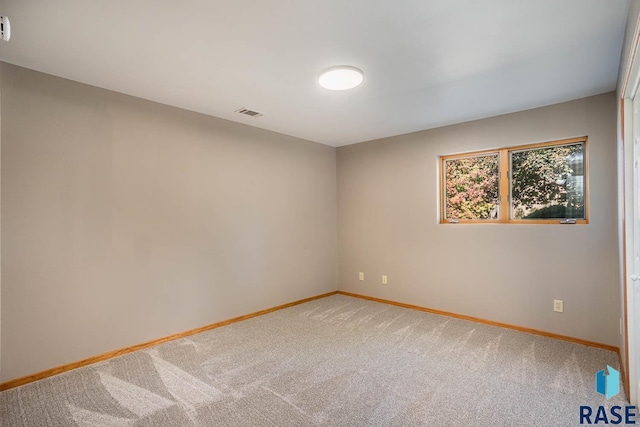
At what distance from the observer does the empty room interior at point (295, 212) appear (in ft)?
6.38

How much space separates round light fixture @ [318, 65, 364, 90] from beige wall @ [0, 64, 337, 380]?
1.63 metres

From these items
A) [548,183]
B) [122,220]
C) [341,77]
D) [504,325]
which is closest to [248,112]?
[341,77]


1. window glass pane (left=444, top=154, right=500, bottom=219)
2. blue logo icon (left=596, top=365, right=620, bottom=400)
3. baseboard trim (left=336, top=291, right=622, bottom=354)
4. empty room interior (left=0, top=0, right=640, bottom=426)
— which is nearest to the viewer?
empty room interior (left=0, top=0, right=640, bottom=426)

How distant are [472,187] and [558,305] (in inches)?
60.4

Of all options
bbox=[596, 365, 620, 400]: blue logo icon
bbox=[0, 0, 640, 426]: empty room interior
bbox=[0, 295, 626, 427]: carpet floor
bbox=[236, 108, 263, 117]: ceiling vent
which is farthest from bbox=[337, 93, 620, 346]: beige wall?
bbox=[236, 108, 263, 117]: ceiling vent

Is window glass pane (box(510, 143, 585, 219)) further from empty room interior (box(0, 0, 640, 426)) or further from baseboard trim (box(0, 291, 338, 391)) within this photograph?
baseboard trim (box(0, 291, 338, 391))

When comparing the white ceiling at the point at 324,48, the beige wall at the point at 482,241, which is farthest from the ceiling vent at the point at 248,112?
the beige wall at the point at 482,241

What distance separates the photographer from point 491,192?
3717mm

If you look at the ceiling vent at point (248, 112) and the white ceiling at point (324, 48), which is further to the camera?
the ceiling vent at point (248, 112)

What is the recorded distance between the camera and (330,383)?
7.72ft

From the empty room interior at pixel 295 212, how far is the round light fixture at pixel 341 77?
34mm

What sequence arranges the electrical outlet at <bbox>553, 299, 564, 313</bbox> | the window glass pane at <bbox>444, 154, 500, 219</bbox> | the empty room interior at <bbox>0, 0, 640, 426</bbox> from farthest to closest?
1. the window glass pane at <bbox>444, 154, 500, 219</bbox>
2. the electrical outlet at <bbox>553, 299, 564, 313</bbox>
3. the empty room interior at <bbox>0, 0, 640, 426</bbox>

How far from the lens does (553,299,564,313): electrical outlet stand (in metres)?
3.13

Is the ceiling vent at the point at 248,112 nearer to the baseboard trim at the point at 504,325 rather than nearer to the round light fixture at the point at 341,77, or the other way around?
the round light fixture at the point at 341,77
